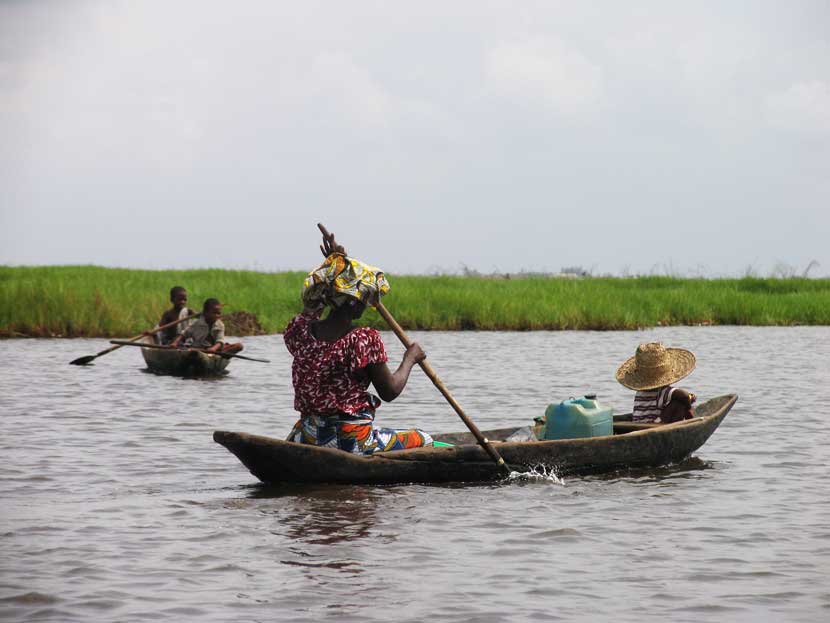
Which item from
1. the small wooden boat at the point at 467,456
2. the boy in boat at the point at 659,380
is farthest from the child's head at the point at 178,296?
the boy in boat at the point at 659,380

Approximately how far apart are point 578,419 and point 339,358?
1808 millimetres

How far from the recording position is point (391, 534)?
5473 millimetres

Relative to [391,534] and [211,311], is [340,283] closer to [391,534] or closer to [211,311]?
[391,534]

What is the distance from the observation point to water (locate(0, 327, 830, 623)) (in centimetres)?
437

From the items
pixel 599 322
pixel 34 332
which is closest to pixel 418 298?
pixel 599 322

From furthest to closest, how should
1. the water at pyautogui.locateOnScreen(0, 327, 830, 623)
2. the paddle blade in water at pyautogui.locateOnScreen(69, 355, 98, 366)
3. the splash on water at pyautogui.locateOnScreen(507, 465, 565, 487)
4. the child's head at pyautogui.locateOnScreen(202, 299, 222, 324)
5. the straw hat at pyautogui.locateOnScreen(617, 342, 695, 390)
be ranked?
the paddle blade in water at pyautogui.locateOnScreen(69, 355, 98, 366) < the child's head at pyautogui.locateOnScreen(202, 299, 222, 324) < the straw hat at pyautogui.locateOnScreen(617, 342, 695, 390) < the splash on water at pyautogui.locateOnScreen(507, 465, 565, 487) < the water at pyautogui.locateOnScreen(0, 327, 830, 623)

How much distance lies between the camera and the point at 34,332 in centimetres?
1741

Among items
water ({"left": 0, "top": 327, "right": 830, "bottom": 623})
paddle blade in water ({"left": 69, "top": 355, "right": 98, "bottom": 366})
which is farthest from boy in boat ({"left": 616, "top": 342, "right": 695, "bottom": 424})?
paddle blade in water ({"left": 69, "top": 355, "right": 98, "bottom": 366})

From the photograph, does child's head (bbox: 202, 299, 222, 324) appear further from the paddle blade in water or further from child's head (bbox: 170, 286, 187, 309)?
the paddle blade in water

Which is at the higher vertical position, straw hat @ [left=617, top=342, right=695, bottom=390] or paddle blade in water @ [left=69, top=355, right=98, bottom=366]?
straw hat @ [left=617, top=342, right=695, bottom=390]

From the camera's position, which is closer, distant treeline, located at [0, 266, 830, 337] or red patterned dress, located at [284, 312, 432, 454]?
red patterned dress, located at [284, 312, 432, 454]

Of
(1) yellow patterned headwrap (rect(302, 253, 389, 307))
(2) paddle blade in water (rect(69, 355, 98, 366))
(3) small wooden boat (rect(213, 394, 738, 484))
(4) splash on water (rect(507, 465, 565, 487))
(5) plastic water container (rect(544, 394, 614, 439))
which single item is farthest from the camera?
(2) paddle blade in water (rect(69, 355, 98, 366))

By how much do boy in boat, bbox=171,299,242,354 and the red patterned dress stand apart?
20.7 ft

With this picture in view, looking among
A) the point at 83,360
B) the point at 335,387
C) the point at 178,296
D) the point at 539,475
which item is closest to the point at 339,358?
the point at 335,387
